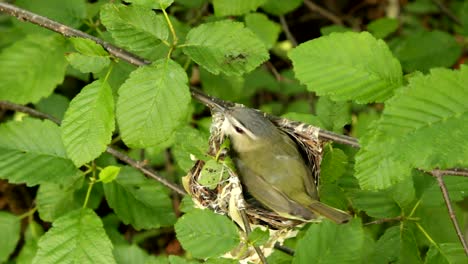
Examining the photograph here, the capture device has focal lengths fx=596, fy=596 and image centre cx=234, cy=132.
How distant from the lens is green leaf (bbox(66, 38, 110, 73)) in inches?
88.0

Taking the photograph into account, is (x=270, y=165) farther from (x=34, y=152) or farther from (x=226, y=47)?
(x=34, y=152)

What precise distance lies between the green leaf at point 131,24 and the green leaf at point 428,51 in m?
2.35

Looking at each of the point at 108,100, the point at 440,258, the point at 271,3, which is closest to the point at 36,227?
the point at 108,100

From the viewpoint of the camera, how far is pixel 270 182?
9.39ft

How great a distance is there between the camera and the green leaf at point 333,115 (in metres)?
2.82

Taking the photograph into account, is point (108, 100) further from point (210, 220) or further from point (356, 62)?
point (356, 62)

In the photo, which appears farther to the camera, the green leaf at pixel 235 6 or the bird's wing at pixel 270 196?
the green leaf at pixel 235 6

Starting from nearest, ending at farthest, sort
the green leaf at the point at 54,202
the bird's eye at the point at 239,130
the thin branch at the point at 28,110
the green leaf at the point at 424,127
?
1. the green leaf at the point at 424,127
2. the bird's eye at the point at 239,130
3. the green leaf at the point at 54,202
4. the thin branch at the point at 28,110

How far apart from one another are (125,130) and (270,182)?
2.95ft

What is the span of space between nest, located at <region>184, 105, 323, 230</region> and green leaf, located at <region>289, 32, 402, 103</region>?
0.28 m

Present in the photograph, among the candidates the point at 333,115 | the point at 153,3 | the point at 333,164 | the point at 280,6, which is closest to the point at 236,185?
the point at 333,164

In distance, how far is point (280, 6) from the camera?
381 centimetres

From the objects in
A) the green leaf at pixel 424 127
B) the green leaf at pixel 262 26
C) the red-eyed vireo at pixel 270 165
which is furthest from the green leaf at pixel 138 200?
the green leaf at pixel 424 127

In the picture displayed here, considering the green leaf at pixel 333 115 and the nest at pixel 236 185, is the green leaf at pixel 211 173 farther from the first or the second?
the green leaf at pixel 333 115
